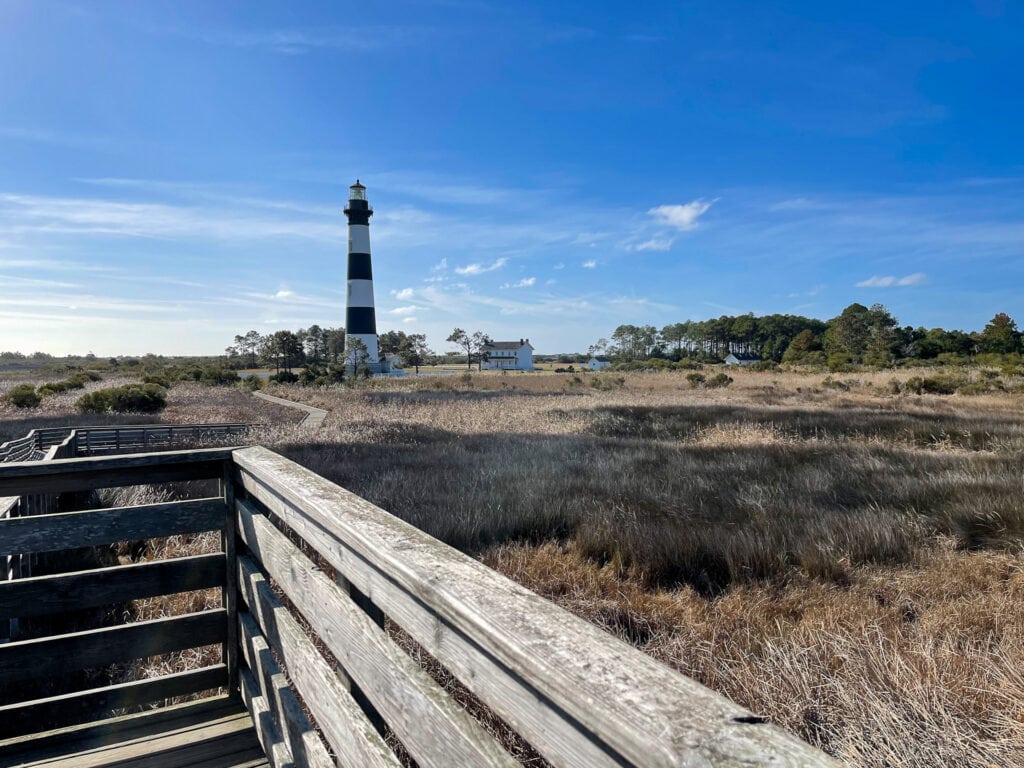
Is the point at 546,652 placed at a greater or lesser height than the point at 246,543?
greater

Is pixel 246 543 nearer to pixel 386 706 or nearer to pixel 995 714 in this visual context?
pixel 386 706

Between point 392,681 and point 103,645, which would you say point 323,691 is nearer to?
point 392,681

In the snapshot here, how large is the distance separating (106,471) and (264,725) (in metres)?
1.47

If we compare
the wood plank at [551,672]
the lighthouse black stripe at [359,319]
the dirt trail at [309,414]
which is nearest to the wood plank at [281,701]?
the wood plank at [551,672]

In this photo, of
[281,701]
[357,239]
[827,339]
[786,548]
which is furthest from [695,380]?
[827,339]

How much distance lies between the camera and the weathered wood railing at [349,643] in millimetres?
764

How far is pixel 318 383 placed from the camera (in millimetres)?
37906

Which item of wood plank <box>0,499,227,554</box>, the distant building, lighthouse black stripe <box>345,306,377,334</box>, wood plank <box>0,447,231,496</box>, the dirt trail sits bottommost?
the dirt trail

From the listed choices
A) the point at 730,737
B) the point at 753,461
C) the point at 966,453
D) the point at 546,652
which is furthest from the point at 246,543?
the point at 966,453

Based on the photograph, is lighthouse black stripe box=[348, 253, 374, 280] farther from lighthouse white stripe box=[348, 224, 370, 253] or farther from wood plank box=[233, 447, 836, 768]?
wood plank box=[233, 447, 836, 768]

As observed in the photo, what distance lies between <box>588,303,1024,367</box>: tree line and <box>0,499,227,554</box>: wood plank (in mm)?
43458

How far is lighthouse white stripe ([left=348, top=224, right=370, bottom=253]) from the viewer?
4453 cm

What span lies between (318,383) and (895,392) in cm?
3163

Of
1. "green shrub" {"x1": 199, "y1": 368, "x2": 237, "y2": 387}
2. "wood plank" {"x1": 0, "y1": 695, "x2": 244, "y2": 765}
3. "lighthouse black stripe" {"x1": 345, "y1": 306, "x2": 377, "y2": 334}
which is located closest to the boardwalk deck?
"wood plank" {"x1": 0, "y1": 695, "x2": 244, "y2": 765}
